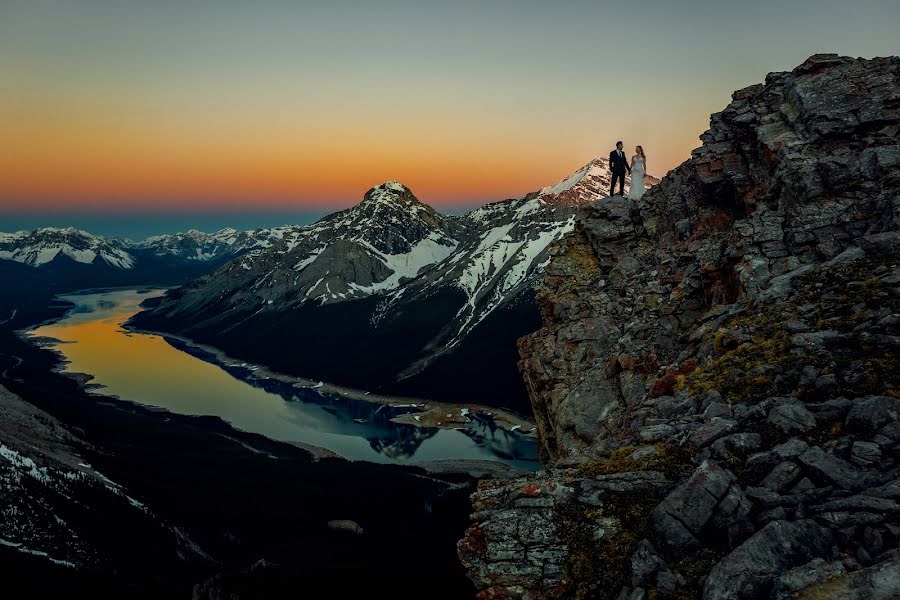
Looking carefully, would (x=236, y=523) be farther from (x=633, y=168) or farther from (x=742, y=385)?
(x=742, y=385)

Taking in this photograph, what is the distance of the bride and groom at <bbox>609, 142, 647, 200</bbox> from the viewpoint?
3238 centimetres

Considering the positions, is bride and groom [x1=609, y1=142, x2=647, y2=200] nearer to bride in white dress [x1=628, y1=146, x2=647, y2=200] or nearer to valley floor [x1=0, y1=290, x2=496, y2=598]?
bride in white dress [x1=628, y1=146, x2=647, y2=200]

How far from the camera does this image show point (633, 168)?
108 ft

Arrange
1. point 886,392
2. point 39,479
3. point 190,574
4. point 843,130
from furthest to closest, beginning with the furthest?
point 39,479
point 190,574
point 843,130
point 886,392

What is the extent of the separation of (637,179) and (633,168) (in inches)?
39.4

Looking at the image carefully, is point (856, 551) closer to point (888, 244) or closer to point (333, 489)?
point (888, 244)

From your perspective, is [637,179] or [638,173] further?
[638,173]

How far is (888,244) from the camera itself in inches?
628

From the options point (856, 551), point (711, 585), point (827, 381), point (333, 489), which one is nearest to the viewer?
point (856, 551)

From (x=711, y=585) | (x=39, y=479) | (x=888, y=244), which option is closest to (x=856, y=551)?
(x=711, y=585)

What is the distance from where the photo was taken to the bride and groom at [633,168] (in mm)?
32375

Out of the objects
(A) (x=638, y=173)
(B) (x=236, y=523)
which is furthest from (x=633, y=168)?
(B) (x=236, y=523)

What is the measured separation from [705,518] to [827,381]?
4.77 meters

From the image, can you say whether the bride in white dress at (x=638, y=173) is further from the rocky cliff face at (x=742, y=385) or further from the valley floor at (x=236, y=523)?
the valley floor at (x=236, y=523)
